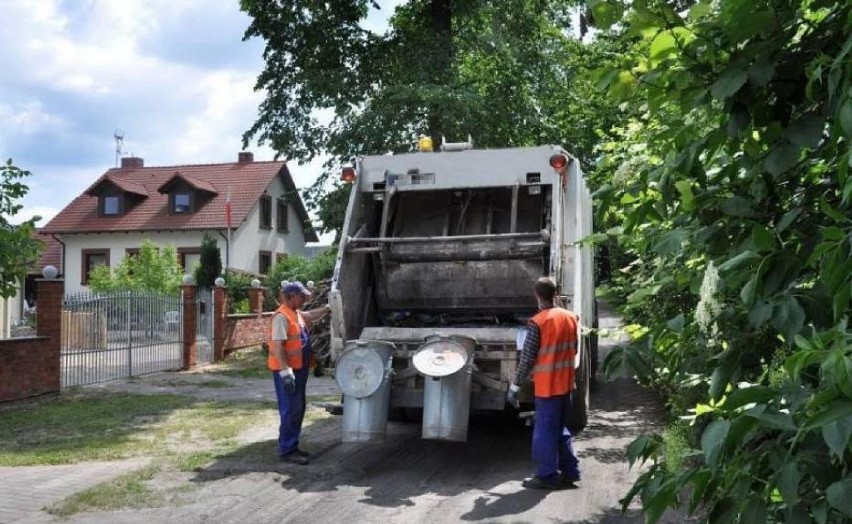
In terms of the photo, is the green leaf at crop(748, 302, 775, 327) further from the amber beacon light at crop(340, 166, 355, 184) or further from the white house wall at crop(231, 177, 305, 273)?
the white house wall at crop(231, 177, 305, 273)

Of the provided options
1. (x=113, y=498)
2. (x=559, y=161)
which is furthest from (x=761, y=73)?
(x=559, y=161)

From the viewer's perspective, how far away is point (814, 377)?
172 cm

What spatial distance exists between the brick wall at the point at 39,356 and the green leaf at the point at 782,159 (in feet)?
35.5

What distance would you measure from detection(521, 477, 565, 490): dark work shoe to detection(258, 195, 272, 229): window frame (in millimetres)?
31011

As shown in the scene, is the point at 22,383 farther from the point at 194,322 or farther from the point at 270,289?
the point at 270,289

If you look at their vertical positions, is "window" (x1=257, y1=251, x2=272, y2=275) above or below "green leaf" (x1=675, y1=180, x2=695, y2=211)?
above

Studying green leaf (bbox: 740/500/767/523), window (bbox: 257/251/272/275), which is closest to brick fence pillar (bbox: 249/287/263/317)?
window (bbox: 257/251/272/275)

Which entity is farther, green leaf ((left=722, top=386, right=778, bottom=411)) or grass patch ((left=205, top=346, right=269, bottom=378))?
grass patch ((left=205, top=346, right=269, bottom=378))

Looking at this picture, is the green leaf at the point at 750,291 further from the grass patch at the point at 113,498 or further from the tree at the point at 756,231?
the grass patch at the point at 113,498

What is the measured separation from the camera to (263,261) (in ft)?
120

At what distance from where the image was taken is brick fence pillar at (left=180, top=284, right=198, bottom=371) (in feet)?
51.2

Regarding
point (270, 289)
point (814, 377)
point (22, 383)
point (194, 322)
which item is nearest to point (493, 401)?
point (814, 377)

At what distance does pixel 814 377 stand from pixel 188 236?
1368 inches

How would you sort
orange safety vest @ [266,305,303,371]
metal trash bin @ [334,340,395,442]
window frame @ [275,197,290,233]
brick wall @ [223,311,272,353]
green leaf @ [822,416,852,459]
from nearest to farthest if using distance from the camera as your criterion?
green leaf @ [822,416,852,459] < metal trash bin @ [334,340,395,442] < orange safety vest @ [266,305,303,371] < brick wall @ [223,311,272,353] < window frame @ [275,197,290,233]
